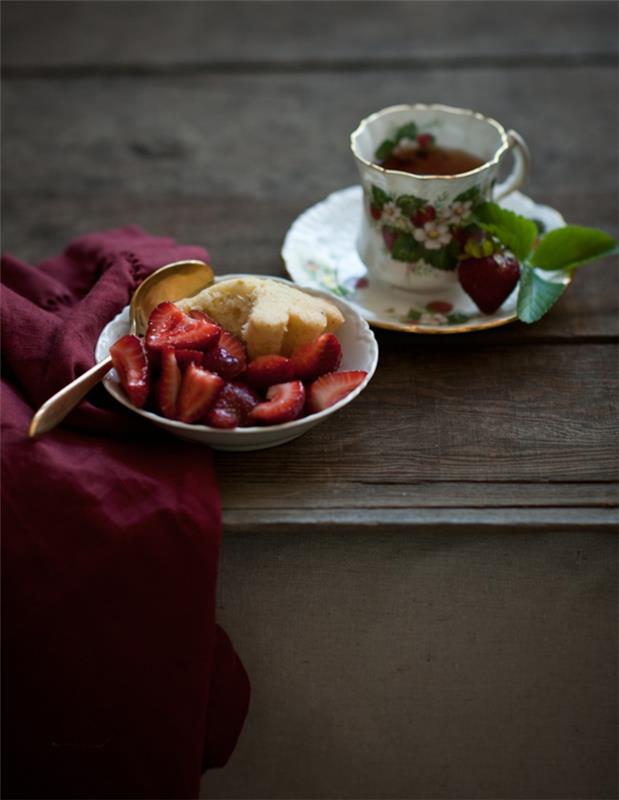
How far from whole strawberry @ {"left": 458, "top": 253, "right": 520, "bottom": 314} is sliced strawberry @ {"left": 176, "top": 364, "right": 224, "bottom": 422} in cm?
33

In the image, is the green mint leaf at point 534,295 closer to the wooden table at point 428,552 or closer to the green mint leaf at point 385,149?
the wooden table at point 428,552

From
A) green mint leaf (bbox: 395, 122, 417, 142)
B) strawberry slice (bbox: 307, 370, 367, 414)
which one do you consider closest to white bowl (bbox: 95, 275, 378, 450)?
strawberry slice (bbox: 307, 370, 367, 414)

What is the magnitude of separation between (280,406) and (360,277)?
344 millimetres

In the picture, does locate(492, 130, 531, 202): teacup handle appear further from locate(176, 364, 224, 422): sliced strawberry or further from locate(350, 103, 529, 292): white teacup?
locate(176, 364, 224, 422): sliced strawberry

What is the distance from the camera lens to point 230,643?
81 centimetres

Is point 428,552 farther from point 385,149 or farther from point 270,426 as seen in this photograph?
point 385,149

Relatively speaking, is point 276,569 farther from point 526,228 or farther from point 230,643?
point 526,228

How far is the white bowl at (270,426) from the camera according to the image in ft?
2.35

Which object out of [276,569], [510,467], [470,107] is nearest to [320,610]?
[276,569]

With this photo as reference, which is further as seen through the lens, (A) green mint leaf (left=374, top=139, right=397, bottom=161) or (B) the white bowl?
(A) green mint leaf (left=374, top=139, right=397, bottom=161)

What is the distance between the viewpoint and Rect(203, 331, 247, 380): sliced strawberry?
750 millimetres

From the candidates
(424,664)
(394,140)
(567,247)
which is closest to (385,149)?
(394,140)

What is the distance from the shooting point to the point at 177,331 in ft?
2.50

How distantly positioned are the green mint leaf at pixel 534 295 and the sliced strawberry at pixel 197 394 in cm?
34
